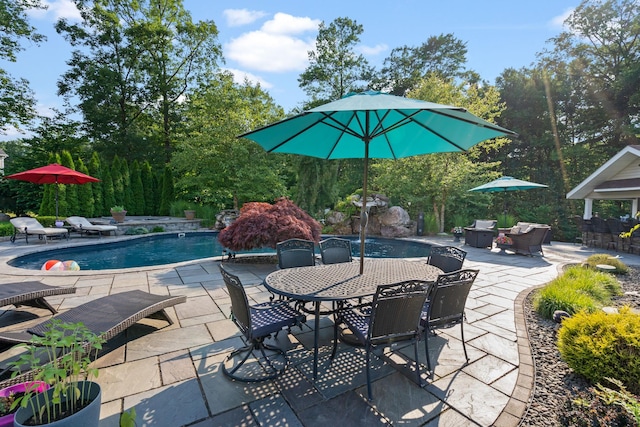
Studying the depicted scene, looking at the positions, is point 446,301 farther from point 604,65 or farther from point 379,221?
point 604,65

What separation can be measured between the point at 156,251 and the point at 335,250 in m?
7.33

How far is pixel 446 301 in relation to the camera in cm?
247

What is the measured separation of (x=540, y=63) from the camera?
18328mm

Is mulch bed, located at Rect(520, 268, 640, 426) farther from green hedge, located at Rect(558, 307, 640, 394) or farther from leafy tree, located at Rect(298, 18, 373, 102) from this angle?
leafy tree, located at Rect(298, 18, 373, 102)

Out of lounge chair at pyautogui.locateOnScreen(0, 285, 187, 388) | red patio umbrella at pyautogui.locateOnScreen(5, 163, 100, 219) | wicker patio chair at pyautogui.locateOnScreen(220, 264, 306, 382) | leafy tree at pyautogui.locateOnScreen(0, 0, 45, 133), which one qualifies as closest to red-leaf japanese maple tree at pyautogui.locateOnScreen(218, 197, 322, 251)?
lounge chair at pyautogui.locateOnScreen(0, 285, 187, 388)

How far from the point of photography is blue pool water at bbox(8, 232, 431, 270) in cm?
736

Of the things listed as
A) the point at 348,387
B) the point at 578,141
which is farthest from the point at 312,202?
the point at 578,141

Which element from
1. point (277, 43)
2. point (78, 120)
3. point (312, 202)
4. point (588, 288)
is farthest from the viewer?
point (78, 120)

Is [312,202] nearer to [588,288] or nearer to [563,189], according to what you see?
[588,288]

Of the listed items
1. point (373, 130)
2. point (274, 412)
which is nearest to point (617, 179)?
point (373, 130)

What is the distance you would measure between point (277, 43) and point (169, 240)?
325 inches

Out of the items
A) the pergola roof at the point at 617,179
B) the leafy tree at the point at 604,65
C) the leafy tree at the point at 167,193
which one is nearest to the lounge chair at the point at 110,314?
the pergola roof at the point at 617,179

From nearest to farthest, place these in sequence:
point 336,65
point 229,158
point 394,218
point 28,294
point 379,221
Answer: point 28,294 < point 394,218 < point 379,221 < point 229,158 < point 336,65

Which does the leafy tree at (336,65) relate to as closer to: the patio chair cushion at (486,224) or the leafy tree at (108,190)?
the patio chair cushion at (486,224)
